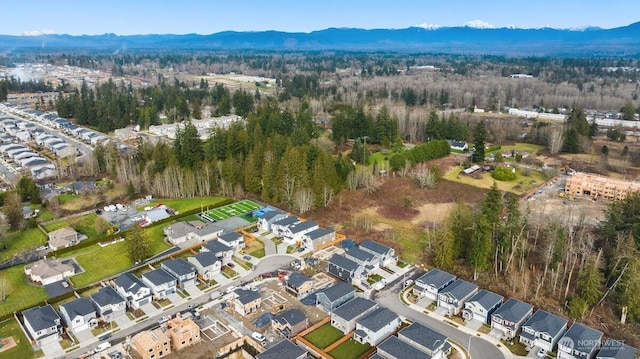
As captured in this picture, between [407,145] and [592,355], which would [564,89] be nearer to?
[407,145]

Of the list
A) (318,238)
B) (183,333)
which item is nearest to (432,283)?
(318,238)

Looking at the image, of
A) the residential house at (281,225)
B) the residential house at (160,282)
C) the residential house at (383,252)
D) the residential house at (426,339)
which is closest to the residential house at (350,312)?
the residential house at (426,339)

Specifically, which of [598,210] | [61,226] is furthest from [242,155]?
[598,210]

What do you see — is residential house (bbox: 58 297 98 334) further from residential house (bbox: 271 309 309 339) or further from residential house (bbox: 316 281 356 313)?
residential house (bbox: 316 281 356 313)

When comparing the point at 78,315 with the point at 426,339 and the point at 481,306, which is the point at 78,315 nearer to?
the point at 426,339

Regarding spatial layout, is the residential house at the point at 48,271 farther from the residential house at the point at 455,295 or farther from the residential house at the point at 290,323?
the residential house at the point at 455,295

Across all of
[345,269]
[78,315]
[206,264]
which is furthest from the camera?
[206,264]
